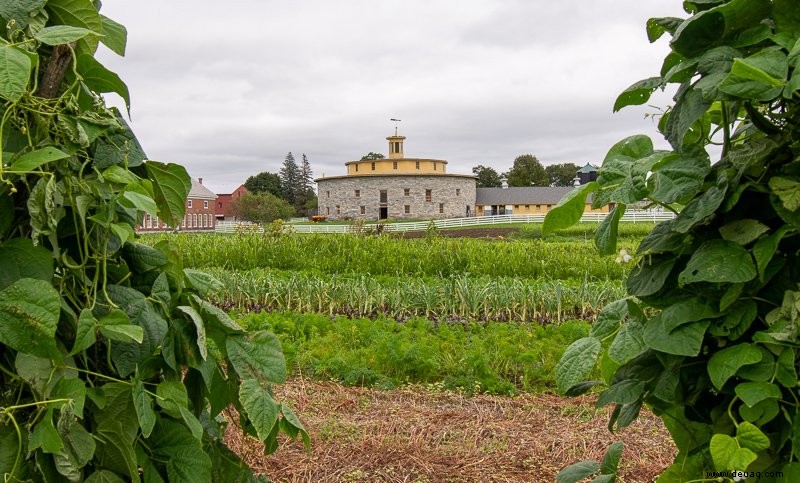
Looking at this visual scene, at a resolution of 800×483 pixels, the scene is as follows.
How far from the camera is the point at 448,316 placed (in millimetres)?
6359

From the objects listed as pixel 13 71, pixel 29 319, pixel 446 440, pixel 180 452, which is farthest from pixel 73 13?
pixel 446 440

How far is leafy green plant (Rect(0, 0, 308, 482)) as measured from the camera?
33.3 inches

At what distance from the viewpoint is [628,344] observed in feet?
3.63

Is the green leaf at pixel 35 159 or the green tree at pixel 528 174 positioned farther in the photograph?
the green tree at pixel 528 174

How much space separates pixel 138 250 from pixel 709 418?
115 centimetres

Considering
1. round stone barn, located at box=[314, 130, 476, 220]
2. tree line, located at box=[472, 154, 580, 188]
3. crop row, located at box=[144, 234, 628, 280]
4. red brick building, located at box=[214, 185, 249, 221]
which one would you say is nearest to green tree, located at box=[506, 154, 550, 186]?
tree line, located at box=[472, 154, 580, 188]

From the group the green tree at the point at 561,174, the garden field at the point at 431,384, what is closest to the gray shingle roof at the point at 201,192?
the green tree at the point at 561,174

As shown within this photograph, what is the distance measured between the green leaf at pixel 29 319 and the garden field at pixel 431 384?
21.0 inches

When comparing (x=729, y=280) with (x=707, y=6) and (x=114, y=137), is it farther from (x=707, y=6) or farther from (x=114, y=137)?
(x=114, y=137)

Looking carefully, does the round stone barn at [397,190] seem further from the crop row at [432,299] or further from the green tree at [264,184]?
the crop row at [432,299]

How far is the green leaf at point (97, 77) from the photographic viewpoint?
106cm

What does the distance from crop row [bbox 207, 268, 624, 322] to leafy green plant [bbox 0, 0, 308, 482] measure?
5122mm

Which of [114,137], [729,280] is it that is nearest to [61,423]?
[114,137]

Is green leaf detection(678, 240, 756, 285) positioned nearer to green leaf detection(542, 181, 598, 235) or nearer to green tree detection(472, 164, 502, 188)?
green leaf detection(542, 181, 598, 235)
